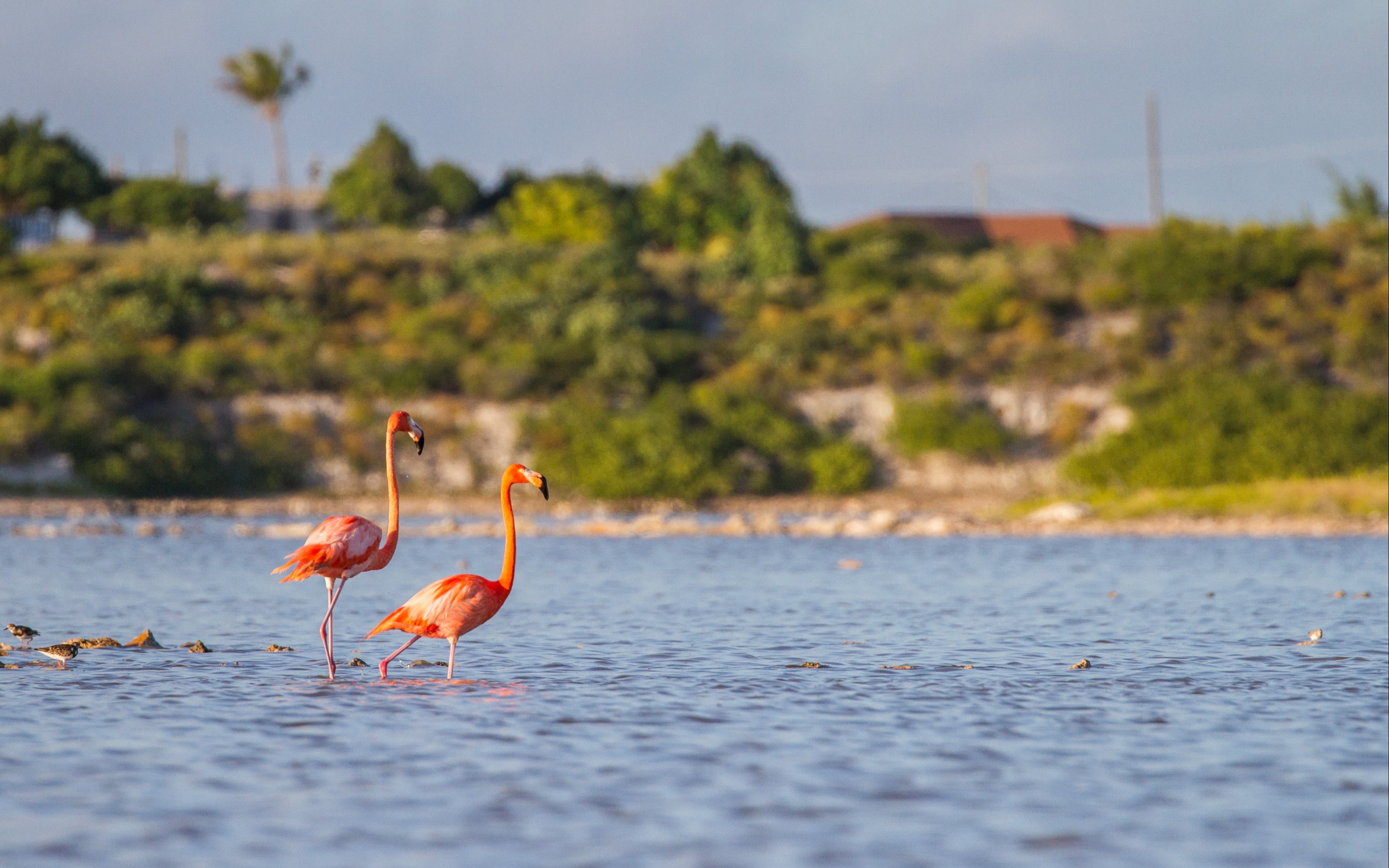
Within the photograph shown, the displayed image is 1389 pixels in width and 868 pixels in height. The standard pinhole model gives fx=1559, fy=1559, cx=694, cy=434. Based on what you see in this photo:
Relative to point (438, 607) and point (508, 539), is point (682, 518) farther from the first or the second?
point (438, 607)

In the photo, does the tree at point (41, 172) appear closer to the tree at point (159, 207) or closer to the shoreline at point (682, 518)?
the tree at point (159, 207)

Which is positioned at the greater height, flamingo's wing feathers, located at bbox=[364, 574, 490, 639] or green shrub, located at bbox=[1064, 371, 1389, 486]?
green shrub, located at bbox=[1064, 371, 1389, 486]

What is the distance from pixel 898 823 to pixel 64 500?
1286 inches

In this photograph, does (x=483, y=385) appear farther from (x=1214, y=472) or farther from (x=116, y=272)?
(x=1214, y=472)

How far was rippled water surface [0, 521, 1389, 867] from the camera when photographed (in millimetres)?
6488

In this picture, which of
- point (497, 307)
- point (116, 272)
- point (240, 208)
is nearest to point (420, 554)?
point (497, 307)

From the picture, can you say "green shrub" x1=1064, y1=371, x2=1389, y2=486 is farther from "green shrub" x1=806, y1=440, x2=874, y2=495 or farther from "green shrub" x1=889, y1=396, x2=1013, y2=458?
"green shrub" x1=806, y1=440, x2=874, y2=495

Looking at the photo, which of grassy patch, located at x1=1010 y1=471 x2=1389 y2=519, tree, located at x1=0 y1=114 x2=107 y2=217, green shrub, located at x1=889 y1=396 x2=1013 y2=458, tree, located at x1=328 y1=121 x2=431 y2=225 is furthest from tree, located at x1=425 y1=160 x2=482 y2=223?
grassy patch, located at x1=1010 y1=471 x2=1389 y2=519

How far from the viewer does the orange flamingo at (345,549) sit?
10461 mm

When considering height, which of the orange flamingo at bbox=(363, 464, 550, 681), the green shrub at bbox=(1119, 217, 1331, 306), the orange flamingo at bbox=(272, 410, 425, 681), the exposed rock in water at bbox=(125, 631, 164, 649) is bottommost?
the exposed rock in water at bbox=(125, 631, 164, 649)

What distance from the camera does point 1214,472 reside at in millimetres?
34281

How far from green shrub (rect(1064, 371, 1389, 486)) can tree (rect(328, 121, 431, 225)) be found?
35599mm

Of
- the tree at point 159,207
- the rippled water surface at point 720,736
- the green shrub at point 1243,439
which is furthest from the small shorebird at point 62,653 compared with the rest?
the tree at point 159,207

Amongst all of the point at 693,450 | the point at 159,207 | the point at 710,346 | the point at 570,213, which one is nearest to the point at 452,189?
the point at 570,213
